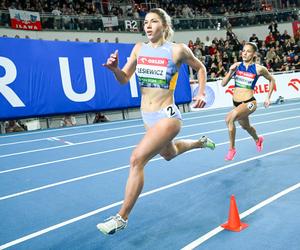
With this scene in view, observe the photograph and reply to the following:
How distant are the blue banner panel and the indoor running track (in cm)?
426

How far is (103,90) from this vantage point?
45.1 ft

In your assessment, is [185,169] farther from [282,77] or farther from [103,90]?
[282,77]

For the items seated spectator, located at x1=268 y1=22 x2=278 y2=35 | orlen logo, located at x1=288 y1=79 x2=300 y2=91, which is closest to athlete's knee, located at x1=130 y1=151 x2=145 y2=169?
orlen logo, located at x1=288 y1=79 x2=300 y2=91

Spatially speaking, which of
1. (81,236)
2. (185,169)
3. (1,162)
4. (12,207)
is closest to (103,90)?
(1,162)

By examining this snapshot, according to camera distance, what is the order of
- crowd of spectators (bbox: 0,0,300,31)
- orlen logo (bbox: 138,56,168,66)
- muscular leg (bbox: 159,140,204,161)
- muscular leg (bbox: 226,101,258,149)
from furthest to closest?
crowd of spectators (bbox: 0,0,300,31), muscular leg (bbox: 226,101,258,149), muscular leg (bbox: 159,140,204,161), orlen logo (bbox: 138,56,168,66)

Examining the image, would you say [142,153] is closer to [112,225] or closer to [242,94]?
[112,225]

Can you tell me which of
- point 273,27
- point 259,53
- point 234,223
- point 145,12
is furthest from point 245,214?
point 273,27

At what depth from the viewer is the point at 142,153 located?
3.21 meters

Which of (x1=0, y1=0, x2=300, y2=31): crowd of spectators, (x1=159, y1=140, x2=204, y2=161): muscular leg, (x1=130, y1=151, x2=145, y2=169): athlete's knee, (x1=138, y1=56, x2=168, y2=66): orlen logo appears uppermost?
(x1=0, y1=0, x2=300, y2=31): crowd of spectators

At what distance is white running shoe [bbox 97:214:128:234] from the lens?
2.85 meters

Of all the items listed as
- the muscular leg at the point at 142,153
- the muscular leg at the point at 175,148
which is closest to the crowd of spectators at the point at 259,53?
the muscular leg at the point at 175,148

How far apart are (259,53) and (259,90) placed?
4.84 m

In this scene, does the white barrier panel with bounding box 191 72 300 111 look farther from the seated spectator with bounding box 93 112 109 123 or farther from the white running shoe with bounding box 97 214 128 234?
the white running shoe with bounding box 97 214 128 234

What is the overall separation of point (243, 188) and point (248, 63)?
3.12 m
